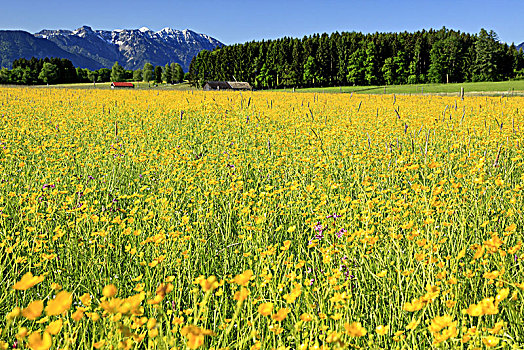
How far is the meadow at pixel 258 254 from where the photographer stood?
1323 millimetres

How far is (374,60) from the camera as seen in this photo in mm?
77000

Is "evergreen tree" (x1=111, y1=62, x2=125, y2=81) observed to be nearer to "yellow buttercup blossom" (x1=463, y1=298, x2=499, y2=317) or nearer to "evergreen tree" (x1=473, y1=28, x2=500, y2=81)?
"evergreen tree" (x1=473, y1=28, x2=500, y2=81)

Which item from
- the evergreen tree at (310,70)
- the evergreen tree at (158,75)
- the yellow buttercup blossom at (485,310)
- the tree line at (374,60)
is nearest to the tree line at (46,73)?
the evergreen tree at (158,75)

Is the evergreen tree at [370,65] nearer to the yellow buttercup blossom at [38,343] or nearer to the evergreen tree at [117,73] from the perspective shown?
the yellow buttercup blossom at [38,343]

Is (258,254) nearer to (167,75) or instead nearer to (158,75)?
(167,75)

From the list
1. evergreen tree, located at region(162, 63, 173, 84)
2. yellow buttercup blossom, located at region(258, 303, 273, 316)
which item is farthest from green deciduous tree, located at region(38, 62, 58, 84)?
yellow buttercup blossom, located at region(258, 303, 273, 316)

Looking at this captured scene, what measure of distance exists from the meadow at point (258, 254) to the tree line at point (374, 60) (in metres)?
75.9

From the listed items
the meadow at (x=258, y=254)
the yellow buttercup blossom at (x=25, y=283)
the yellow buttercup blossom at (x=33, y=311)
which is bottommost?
the meadow at (x=258, y=254)

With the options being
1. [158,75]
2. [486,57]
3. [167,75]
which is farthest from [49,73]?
[486,57]

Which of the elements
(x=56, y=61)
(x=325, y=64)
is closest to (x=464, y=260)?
(x=325, y=64)

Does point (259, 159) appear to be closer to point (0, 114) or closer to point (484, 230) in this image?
point (484, 230)

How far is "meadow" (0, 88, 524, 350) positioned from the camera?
132 cm

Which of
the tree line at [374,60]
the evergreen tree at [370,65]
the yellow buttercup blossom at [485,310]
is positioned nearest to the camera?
the yellow buttercup blossom at [485,310]

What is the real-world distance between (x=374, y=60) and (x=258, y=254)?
271 feet
